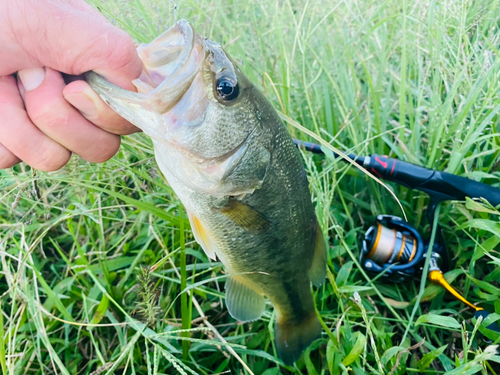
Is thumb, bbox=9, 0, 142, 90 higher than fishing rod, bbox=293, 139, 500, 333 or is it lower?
higher

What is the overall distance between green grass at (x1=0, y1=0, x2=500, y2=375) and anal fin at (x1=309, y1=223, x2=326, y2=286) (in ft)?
0.38

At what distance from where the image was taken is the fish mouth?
112 centimetres

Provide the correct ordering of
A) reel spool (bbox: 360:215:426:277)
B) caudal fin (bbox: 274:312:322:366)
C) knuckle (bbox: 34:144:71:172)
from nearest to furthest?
knuckle (bbox: 34:144:71:172) → caudal fin (bbox: 274:312:322:366) → reel spool (bbox: 360:215:426:277)

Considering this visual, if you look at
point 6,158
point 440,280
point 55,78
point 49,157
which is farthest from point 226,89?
point 440,280

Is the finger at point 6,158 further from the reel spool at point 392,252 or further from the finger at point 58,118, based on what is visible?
the reel spool at point 392,252

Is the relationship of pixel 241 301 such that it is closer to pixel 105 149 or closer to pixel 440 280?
pixel 105 149

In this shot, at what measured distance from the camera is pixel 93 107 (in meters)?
1.21

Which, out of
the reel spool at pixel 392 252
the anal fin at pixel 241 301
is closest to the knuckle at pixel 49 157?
the anal fin at pixel 241 301

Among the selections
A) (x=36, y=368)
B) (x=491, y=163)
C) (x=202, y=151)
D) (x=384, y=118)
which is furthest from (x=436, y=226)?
(x=36, y=368)

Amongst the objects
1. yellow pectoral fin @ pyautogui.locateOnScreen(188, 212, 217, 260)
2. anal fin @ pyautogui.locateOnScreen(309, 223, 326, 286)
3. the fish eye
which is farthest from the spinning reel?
the fish eye

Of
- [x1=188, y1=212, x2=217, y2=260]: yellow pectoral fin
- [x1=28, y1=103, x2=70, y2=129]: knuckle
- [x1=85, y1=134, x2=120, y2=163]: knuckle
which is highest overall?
[x1=28, y1=103, x2=70, y2=129]: knuckle

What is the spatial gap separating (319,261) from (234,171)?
2.46 ft

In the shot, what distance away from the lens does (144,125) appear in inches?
46.0

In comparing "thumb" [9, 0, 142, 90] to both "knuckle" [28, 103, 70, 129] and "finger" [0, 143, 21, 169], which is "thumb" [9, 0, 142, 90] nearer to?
"knuckle" [28, 103, 70, 129]
